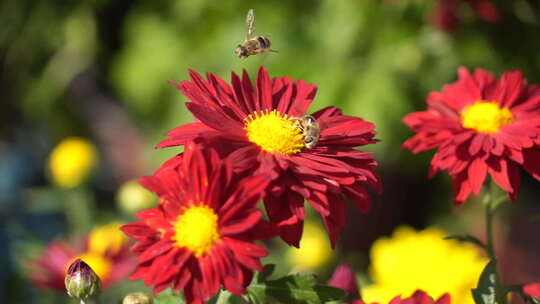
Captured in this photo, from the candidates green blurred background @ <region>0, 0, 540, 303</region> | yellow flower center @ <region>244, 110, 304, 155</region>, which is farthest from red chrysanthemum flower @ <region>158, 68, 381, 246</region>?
green blurred background @ <region>0, 0, 540, 303</region>

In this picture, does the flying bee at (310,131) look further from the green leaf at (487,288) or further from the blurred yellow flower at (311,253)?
the blurred yellow flower at (311,253)

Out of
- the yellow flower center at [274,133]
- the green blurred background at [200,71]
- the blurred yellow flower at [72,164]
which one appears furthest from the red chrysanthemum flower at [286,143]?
the blurred yellow flower at [72,164]

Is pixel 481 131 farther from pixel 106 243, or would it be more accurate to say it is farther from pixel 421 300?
pixel 106 243

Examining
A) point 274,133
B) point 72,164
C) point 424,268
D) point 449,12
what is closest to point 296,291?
point 274,133

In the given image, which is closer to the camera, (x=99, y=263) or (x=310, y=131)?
(x=310, y=131)

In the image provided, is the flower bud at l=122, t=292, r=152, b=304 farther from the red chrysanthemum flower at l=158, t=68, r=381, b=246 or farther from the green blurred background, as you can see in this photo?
the green blurred background
